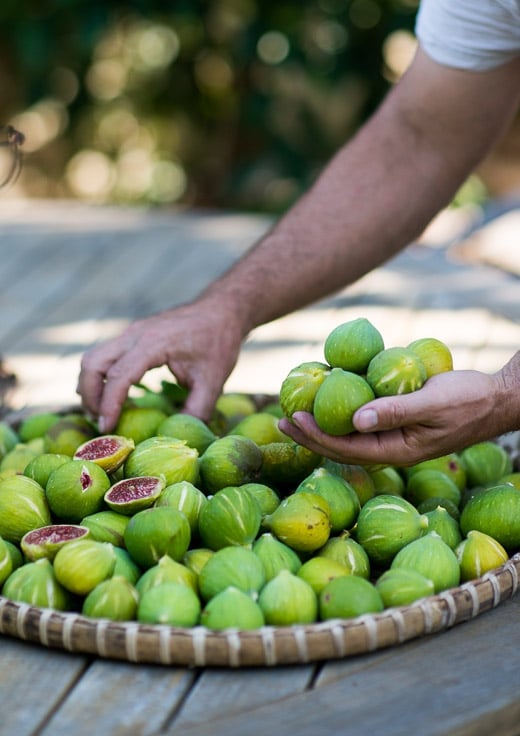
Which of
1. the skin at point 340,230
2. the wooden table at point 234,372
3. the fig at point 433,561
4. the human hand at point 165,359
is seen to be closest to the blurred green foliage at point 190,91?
the wooden table at point 234,372

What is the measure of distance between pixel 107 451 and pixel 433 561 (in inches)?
22.6

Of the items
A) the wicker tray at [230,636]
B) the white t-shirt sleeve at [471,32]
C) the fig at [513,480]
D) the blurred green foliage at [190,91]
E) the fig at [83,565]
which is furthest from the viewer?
the blurred green foliage at [190,91]

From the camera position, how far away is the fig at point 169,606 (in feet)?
3.98

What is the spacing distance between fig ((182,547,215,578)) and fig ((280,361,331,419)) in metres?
0.25

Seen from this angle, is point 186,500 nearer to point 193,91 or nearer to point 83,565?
point 83,565

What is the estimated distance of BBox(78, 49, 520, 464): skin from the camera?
6.04 feet

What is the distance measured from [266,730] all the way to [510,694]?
30cm

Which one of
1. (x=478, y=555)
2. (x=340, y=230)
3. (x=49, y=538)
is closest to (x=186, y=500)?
(x=49, y=538)

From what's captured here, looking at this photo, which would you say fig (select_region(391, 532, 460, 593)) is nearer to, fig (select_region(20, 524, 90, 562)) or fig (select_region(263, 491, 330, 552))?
fig (select_region(263, 491, 330, 552))

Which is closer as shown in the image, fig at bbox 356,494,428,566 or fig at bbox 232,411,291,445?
fig at bbox 356,494,428,566

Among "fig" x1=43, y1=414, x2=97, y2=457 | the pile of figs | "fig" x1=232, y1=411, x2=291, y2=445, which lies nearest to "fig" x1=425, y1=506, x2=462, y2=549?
the pile of figs

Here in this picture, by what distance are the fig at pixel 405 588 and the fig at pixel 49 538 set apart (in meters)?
0.43

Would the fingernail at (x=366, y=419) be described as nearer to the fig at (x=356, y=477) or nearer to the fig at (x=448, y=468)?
the fig at (x=356, y=477)

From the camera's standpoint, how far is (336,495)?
1.41 metres
